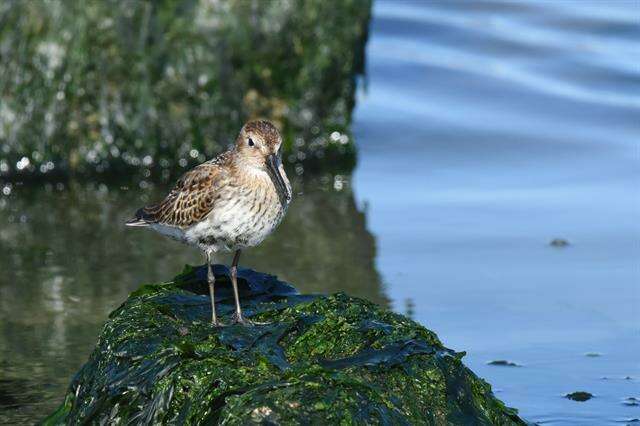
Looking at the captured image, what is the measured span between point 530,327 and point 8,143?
→ 451 centimetres

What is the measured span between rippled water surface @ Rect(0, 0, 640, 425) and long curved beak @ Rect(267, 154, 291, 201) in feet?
5.01

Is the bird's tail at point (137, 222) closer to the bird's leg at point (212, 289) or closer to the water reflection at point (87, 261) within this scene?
the bird's leg at point (212, 289)

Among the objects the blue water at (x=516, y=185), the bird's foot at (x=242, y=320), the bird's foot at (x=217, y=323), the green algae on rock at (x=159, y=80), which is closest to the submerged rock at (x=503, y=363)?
the blue water at (x=516, y=185)

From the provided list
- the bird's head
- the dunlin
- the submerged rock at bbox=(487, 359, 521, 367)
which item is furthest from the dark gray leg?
the submerged rock at bbox=(487, 359, 521, 367)

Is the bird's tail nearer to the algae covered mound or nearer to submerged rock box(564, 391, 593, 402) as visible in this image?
the algae covered mound

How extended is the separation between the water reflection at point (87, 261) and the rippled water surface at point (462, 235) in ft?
0.06

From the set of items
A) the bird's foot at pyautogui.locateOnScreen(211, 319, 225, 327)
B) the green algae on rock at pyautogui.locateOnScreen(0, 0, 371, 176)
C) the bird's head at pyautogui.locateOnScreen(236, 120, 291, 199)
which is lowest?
the bird's foot at pyautogui.locateOnScreen(211, 319, 225, 327)

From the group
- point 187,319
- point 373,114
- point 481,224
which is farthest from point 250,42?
point 187,319

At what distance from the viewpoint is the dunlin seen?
6004 mm

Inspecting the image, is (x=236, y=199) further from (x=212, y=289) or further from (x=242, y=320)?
(x=242, y=320)

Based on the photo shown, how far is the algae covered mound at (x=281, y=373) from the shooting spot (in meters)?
4.64

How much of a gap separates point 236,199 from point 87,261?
295 cm

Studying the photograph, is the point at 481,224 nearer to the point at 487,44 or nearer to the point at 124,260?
the point at 124,260

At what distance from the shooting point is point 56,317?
7.69 metres
